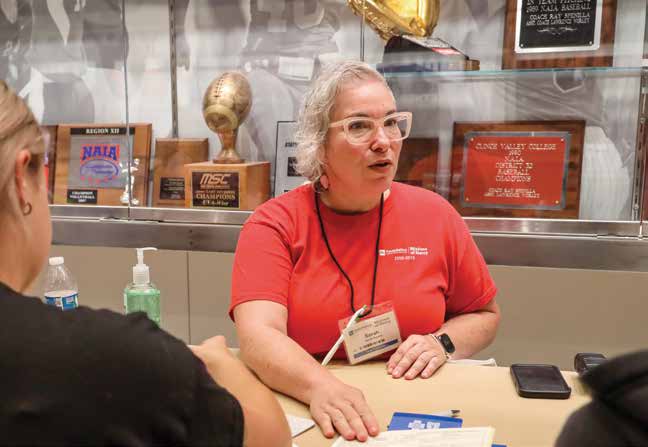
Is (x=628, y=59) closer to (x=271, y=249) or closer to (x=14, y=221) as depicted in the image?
(x=271, y=249)

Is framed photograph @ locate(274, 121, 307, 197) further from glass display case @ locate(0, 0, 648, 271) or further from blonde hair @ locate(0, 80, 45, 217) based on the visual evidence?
blonde hair @ locate(0, 80, 45, 217)

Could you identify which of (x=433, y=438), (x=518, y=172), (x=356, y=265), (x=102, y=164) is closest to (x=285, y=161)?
(x=102, y=164)

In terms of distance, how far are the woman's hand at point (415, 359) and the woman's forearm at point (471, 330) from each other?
14cm

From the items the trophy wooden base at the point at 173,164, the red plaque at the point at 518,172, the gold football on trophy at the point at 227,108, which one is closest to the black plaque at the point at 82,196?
the trophy wooden base at the point at 173,164

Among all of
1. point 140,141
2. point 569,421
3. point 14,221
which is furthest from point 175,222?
point 569,421

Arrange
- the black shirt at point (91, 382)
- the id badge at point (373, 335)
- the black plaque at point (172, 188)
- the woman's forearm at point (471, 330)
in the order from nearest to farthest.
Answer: the black shirt at point (91, 382)
the id badge at point (373, 335)
the woman's forearm at point (471, 330)
the black plaque at point (172, 188)

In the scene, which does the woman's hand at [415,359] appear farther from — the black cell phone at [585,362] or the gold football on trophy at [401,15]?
the gold football on trophy at [401,15]

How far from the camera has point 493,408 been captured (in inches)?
43.5

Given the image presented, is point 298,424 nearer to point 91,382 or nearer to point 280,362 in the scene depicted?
point 280,362

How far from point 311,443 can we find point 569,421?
0.64 m

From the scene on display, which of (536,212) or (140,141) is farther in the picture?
(140,141)

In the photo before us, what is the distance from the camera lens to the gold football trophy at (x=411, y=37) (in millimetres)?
2178

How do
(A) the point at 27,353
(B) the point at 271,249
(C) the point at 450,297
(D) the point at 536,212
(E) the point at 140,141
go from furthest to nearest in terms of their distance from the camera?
(E) the point at 140,141 → (D) the point at 536,212 → (C) the point at 450,297 → (B) the point at 271,249 → (A) the point at 27,353

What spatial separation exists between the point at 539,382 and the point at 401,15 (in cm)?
148
